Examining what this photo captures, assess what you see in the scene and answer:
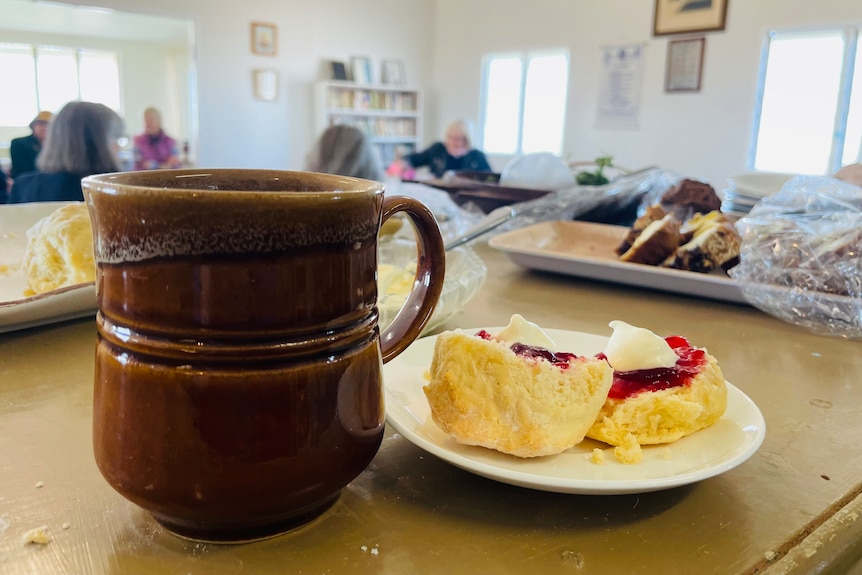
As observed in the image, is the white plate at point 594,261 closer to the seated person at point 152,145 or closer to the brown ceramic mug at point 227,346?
the brown ceramic mug at point 227,346

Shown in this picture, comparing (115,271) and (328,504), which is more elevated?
(115,271)

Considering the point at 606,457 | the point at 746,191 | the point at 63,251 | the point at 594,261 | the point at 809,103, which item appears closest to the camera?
the point at 606,457

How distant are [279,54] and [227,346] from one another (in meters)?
5.66

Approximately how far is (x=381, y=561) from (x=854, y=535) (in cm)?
28

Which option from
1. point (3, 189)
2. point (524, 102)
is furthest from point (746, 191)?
point (524, 102)

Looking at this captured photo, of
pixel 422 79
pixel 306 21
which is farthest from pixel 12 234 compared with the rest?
pixel 422 79

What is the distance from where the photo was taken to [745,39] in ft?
14.5

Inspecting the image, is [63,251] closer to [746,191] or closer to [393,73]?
[746,191]

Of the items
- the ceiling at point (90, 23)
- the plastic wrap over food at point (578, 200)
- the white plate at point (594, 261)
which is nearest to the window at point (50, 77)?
the ceiling at point (90, 23)

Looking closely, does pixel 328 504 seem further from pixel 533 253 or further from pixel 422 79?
pixel 422 79

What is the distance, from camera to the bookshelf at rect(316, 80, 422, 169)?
566 centimetres

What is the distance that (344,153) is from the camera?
2982 mm

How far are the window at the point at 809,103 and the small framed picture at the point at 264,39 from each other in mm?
3636

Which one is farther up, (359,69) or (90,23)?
(90,23)
